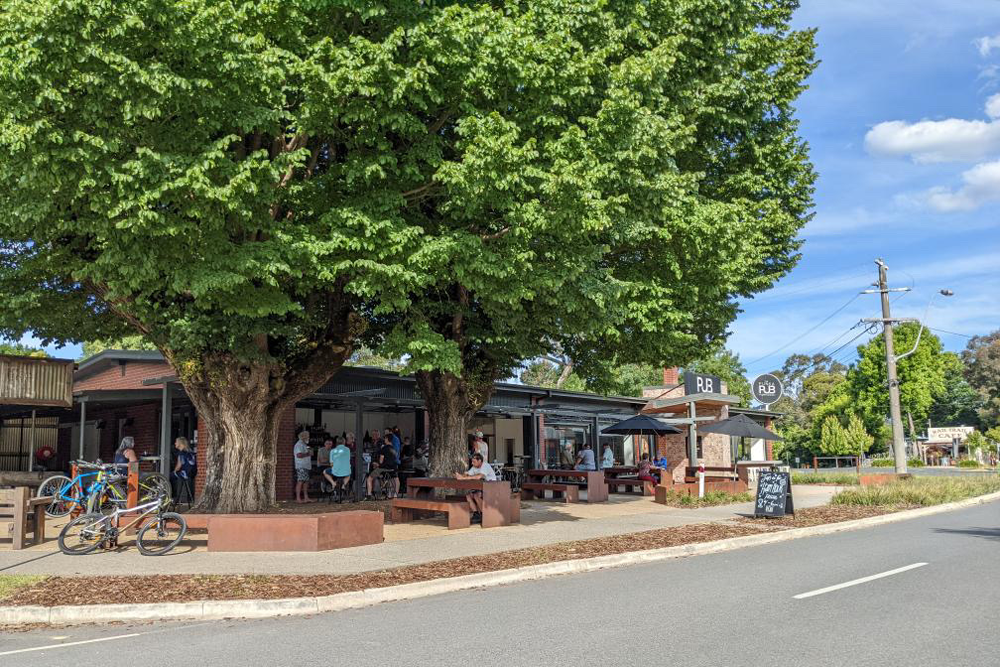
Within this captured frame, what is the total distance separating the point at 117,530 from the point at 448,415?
7991 mm

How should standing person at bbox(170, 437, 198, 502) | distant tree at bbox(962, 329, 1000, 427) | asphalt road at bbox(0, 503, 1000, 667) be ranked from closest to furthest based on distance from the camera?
asphalt road at bbox(0, 503, 1000, 667)
standing person at bbox(170, 437, 198, 502)
distant tree at bbox(962, 329, 1000, 427)

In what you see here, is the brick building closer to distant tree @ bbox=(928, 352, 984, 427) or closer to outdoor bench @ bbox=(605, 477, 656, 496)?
outdoor bench @ bbox=(605, 477, 656, 496)

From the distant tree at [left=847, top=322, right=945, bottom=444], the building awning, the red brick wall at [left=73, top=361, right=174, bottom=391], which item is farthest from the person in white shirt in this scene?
the distant tree at [left=847, top=322, right=945, bottom=444]

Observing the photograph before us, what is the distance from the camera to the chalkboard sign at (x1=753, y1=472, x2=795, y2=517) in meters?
17.2

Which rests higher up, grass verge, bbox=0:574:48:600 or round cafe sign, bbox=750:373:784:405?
round cafe sign, bbox=750:373:784:405

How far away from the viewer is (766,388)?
1178 inches

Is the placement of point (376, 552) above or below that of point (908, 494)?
above

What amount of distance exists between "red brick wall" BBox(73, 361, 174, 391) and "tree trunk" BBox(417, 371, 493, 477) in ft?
23.3

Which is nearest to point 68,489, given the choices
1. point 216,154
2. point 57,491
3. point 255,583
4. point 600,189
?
point 57,491

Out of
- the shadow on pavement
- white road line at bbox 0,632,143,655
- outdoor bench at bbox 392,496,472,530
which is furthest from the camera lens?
outdoor bench at bbox 392,496,472,530

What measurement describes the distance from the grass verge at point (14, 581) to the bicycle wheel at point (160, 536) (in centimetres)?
196

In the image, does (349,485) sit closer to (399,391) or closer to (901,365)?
(399,391)

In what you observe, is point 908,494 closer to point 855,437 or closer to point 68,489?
point 68,489

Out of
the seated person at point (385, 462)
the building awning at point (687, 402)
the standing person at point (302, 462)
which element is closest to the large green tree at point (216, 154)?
the standing person at point (302, 462)
